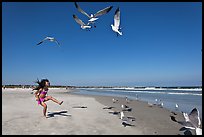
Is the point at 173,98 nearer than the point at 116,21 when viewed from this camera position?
No

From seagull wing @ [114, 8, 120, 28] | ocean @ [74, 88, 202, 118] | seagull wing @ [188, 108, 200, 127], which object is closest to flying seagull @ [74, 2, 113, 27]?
seagull wing @ [114, 8, 120, 28]

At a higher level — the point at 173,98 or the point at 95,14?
the point at 95,14

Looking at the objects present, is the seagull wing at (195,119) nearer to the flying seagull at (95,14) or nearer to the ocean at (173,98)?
the flying seagull at (95,14)

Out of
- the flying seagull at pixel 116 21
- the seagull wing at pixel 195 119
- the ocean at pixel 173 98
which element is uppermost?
the flying seagull at pixel 116 21

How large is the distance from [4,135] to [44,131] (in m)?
1.04

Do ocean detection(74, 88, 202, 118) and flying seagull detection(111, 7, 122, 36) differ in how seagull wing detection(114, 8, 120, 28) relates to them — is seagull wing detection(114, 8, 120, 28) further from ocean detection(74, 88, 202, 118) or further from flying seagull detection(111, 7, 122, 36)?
ocean detection(74, 88, 202, 118)

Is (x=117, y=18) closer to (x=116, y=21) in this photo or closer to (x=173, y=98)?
(x=116, y=21)

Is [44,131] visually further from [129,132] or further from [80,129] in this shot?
[129,132]

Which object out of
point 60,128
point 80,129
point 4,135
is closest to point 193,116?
point 80,129

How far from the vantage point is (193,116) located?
12.0ft

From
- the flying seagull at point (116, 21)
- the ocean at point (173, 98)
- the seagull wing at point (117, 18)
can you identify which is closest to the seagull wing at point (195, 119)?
the flying seagull at point (116, 21)

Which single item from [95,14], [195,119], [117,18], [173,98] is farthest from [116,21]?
[173,98]

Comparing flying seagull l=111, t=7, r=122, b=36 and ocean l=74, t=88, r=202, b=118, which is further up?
flying seagull l=111, t=7, r=122, b=36

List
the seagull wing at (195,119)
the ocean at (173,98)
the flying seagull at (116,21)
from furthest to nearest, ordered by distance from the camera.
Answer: the ocean at (173,98) < the flying seagull at (116,21) < the seagull wing at (195,119)
